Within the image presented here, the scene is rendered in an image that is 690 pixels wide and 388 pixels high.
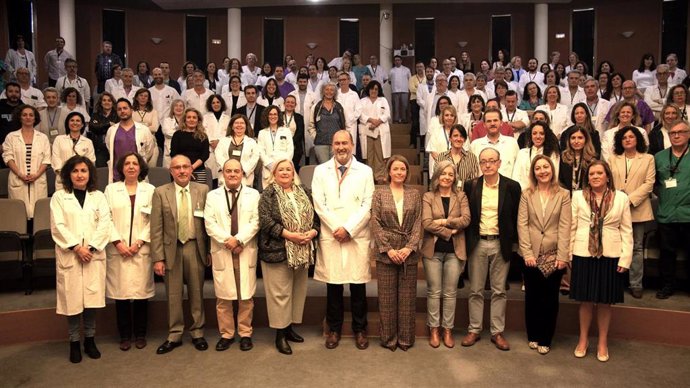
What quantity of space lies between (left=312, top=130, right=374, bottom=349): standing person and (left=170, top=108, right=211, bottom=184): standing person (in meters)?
2.10

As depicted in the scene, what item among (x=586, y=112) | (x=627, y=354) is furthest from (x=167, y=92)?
(x=627, y=354)

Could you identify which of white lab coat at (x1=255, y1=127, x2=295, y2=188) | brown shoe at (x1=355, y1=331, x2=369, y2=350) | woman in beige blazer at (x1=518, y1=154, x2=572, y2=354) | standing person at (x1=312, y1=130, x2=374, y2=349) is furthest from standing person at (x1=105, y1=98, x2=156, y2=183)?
woman in beige blazer at (x1=518, y1=154, x2=572, y2=354)

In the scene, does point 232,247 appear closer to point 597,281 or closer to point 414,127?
point 597,281

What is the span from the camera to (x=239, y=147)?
6547 mm

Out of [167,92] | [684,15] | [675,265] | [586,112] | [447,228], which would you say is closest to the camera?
[447,228]

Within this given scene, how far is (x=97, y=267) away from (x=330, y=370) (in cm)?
184

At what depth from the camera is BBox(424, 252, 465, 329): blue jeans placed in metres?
4.66

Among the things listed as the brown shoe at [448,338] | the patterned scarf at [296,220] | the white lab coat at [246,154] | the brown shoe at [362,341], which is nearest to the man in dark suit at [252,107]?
the white lab coat at [246,154]

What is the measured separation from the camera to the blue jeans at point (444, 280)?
15.3ft

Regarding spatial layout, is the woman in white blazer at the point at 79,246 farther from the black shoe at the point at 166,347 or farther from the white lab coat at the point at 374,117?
the white lab coat at the point at 374,117

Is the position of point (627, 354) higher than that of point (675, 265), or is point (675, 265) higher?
point (675, 265)

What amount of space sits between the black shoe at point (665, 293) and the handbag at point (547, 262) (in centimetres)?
145

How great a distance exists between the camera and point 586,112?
6.08 metres

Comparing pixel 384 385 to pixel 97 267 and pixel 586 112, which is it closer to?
pixel 97 267
